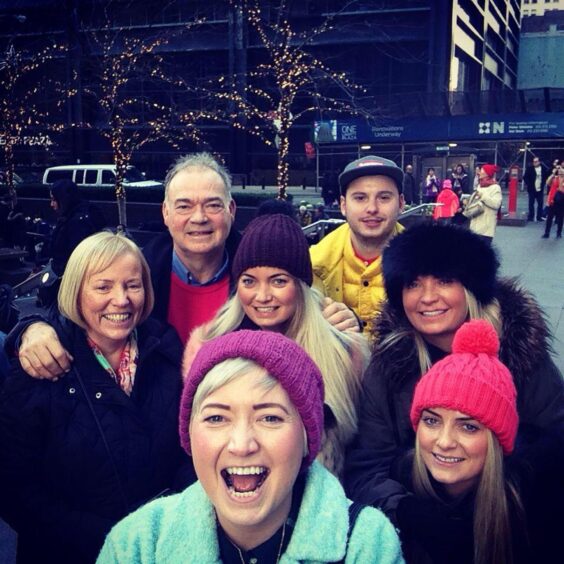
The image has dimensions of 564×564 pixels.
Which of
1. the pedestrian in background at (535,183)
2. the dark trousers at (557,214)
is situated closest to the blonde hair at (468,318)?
the dark trousers at (557,214)

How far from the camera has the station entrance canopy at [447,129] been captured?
24297 millimetres

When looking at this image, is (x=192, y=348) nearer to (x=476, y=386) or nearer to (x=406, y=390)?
(x=406, y=390)

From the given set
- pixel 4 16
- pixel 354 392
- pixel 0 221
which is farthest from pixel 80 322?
pixel 4 16

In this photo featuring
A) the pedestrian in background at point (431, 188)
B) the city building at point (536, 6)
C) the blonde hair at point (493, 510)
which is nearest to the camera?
the blonde hair at point (493, 510)

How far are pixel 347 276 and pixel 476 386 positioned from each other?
1.82m

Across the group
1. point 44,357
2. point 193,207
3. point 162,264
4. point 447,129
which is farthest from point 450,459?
point 447,129

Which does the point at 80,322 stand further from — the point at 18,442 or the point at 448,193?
the point at 448,193

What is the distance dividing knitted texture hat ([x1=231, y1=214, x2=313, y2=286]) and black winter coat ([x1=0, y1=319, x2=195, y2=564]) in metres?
0.82

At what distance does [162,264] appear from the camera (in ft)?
11.6

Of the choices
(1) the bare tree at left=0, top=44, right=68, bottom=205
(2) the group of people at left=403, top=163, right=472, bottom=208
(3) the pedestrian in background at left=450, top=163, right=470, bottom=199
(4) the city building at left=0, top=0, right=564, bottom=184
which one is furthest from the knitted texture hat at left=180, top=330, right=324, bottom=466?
(4) the city building at left=0, top=0, right=564, bottom=184

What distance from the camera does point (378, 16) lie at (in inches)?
1330

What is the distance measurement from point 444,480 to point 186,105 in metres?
32.0

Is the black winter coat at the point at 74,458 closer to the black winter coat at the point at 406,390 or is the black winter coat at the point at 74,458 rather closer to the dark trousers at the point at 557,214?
the black winter coat at the point at 406,390

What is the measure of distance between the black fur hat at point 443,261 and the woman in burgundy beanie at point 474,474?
20.4 inches
